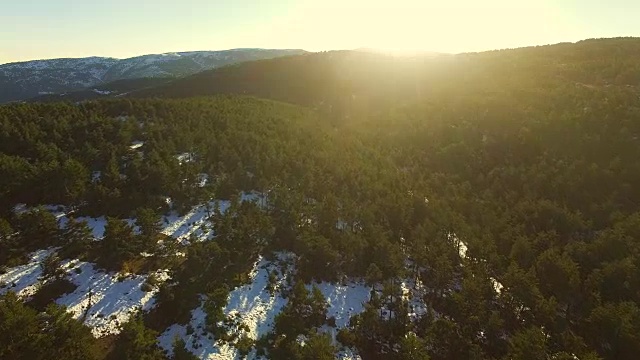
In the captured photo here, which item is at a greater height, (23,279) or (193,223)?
Result: (23,279)

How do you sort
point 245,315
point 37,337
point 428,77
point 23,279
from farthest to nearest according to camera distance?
point 428,77, point 245,315, point 23,279, point 37,337

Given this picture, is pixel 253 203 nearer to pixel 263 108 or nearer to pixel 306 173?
pixel 306 173

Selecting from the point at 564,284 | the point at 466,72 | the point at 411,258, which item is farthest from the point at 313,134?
the point at 466,72

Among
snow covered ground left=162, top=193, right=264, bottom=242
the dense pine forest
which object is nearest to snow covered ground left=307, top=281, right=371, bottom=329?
the dense pine forest

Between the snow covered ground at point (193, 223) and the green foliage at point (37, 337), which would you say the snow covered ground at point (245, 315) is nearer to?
the green foliage at point (37, 337)

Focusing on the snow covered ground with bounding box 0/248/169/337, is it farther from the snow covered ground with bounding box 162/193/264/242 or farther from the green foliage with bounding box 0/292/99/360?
the snow covered ground with bounding box 162/193/264/242

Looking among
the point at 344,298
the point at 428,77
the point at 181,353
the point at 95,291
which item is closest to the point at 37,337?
the point at 95,291

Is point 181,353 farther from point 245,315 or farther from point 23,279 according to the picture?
point 23,279

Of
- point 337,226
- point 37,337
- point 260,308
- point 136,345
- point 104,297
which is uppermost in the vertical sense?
point 37,337
